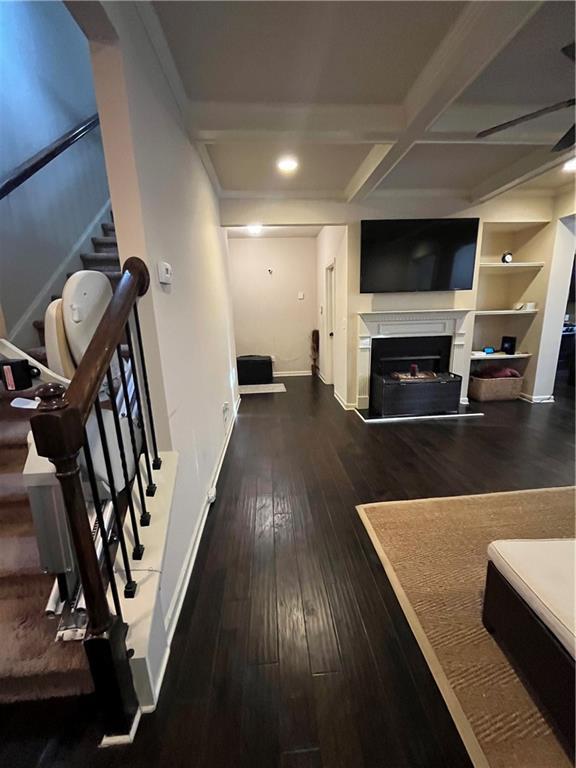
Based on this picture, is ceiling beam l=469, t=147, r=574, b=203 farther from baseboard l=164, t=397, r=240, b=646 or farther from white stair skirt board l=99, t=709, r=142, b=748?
white stair skirt board l=99, t=709, r=142, b=748

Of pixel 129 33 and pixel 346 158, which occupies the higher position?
pixel 346 158

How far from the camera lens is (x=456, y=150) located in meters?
2.68

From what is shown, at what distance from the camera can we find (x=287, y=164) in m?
2.76

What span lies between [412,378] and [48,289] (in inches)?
147

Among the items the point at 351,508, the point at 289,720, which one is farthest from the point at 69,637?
the point at 351,508

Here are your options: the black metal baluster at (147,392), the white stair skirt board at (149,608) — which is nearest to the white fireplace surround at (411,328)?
the black metal baluster at (147,392)

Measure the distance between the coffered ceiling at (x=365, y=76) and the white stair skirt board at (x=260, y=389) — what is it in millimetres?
3086

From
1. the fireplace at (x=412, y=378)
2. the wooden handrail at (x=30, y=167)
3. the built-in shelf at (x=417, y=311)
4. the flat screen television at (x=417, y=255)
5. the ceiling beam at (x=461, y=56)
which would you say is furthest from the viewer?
the built-in shelf at (x=417, y=311)

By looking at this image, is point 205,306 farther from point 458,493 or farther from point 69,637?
point 458,493

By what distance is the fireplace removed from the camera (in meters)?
3.74

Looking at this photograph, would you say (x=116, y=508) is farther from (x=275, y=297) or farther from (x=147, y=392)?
(x=275, y=297)

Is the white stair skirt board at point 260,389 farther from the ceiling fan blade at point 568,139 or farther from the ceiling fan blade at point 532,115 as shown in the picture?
the ceiling fan blade at point 568,139

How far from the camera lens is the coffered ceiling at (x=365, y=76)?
135cm

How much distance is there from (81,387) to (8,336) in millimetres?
1718
